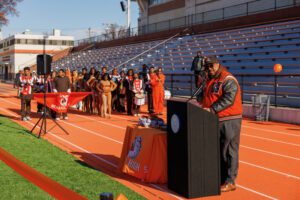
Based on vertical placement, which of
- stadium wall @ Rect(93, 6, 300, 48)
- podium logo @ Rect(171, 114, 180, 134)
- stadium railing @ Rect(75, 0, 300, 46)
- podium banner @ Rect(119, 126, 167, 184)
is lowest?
podium banner @ Rect(119, 126, 167, 184)

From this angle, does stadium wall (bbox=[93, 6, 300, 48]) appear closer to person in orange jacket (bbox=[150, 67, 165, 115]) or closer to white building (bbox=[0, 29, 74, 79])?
person in orange jacket (bbox=[150, 67, 165, 115])

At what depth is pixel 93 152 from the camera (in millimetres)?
9203

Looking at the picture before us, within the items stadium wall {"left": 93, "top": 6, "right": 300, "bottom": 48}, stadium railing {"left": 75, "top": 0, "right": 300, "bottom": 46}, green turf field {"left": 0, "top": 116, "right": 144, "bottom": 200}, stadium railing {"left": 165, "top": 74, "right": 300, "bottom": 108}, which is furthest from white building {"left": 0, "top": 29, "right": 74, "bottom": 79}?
green turf field {"left": 0, "top": 116, "right": 144, "bottom": 200}

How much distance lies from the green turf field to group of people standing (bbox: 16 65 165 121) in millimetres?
4361

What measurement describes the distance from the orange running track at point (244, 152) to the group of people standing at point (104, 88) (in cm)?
74

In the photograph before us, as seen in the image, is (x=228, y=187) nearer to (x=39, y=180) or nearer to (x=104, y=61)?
(x=39, y=180)

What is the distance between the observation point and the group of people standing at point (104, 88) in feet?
47.4

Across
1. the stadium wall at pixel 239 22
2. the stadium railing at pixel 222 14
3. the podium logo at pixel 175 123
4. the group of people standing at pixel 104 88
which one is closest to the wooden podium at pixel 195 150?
the podium logo at pixel 175 123

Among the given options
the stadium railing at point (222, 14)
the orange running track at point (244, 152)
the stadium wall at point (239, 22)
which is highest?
the stadium railing at point (222, 14)

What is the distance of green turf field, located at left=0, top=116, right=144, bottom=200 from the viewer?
5.94m

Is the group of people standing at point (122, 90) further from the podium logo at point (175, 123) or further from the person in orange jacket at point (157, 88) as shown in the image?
the podium logo at point (175, 123)

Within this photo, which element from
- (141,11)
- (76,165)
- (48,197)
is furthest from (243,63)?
(141,11)

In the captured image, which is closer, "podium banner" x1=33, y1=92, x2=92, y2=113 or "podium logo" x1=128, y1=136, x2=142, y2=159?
"podium logo" x1=128, y1=136, x2=142, y2=159

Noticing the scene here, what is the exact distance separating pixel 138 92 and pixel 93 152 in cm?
725
